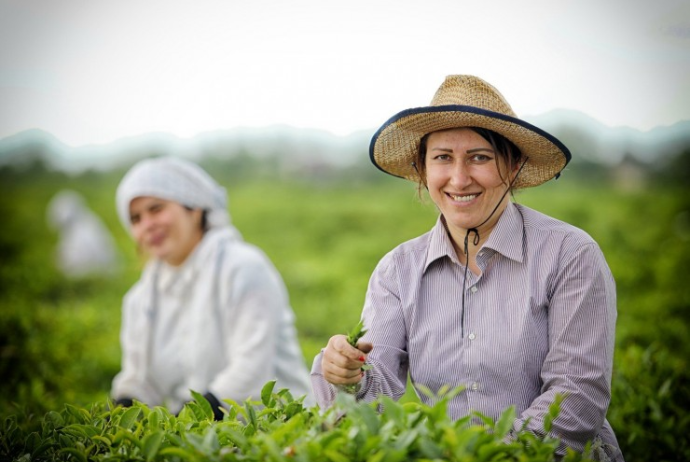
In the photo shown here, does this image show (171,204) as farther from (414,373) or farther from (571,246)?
(571,246)

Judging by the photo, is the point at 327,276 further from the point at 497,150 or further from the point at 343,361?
the point at 343,361

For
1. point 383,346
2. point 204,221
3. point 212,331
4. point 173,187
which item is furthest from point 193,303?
point 383,346

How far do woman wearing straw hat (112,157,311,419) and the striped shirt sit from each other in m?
1.46

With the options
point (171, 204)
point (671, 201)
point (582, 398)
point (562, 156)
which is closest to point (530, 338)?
point (582, 398)

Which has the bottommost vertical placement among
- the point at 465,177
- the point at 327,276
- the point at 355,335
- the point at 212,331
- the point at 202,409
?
the point at 327,276

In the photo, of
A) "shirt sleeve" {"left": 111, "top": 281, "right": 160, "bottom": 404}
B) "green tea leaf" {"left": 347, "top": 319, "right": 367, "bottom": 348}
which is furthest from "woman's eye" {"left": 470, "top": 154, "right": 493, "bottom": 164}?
"shirt sleeve" {"left": 111, "top": 281, "right": 160, "bottom": 404}

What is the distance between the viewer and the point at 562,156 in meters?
2.42

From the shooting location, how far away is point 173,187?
A: 4.06 metres

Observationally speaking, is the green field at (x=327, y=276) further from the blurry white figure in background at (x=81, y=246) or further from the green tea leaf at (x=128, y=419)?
the green tea leaf at (x=128, y=419)

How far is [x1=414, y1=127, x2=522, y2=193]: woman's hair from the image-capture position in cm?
235

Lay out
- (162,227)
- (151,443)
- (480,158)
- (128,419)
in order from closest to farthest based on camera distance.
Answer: (151,443), (128,419), (480,158), (162,227)

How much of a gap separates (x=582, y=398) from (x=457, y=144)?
0.85m

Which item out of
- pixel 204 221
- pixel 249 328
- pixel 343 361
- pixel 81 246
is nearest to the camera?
pixel 343 361

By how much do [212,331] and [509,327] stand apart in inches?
80.2
